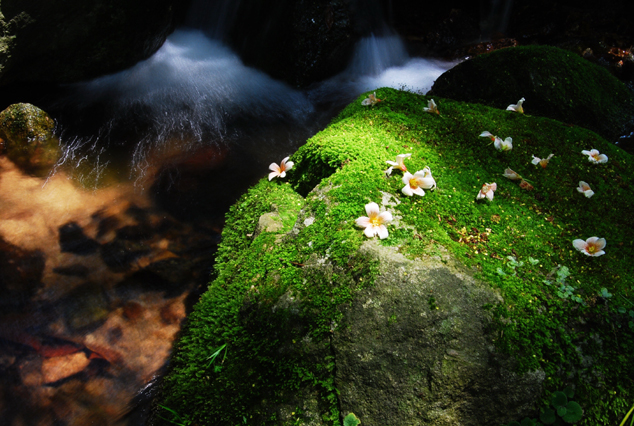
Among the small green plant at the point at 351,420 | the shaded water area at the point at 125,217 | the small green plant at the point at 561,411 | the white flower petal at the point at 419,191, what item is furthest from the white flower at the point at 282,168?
the small green plant at the point at 561,411

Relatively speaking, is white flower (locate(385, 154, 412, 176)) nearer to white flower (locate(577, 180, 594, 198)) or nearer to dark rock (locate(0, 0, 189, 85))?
white flower (locate(577, 180, 594, 198))

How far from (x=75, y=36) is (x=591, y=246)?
843cm

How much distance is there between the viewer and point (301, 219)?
9.98ft

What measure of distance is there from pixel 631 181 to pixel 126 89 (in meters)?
8.20

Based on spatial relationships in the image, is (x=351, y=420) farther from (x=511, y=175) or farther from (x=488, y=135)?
(x=488, y=135)

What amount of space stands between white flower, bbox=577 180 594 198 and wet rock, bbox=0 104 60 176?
6734mm

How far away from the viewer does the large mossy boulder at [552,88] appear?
537 cm

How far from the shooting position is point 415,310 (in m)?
2.35

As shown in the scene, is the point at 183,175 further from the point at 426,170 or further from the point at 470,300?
the point at 470,300

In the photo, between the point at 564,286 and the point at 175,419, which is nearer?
the point at 564,286

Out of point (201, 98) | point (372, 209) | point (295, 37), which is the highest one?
point (295, 37)

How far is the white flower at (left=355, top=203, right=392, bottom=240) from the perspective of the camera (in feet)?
8.54

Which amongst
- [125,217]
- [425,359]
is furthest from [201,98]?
[425,359]

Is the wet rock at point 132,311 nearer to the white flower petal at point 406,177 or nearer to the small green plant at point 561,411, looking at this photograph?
the white flower petal at point 406,177
